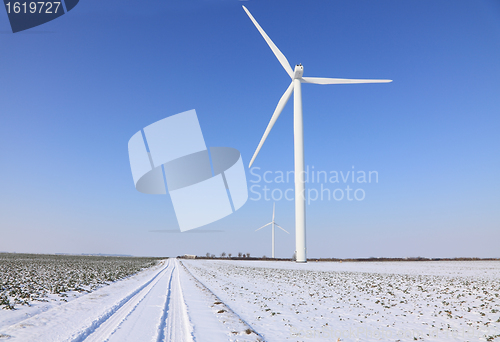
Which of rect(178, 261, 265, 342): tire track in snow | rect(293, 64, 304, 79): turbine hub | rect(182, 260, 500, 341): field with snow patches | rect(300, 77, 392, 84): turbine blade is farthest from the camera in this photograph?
rect(293, 64, 304, 79): turbine hub

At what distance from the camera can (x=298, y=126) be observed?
197 feet

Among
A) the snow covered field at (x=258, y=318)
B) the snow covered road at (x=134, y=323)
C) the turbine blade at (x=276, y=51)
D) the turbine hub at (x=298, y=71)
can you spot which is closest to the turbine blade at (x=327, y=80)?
the turbine hub at (x=298, y=71)

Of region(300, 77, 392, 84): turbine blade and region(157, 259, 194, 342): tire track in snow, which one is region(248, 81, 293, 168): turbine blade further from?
region(157, 259, 194, 342): tire track in snow

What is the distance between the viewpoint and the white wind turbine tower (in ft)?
195

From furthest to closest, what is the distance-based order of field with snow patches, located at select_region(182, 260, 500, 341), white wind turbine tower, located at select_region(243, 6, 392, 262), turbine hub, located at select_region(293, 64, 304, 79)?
turbine hub, located at select_region(293, 64, 304, 79), white wind turbine tower, located at select_region(243, 6, 392, 262), field with snow patches, located at select_region(182, 260, 500, 341)

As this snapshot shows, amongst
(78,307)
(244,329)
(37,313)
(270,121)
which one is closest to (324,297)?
(244,329)

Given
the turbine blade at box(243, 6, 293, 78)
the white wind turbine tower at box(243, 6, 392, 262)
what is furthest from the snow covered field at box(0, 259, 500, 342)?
the turbine blade at box(243, 6, 293, 78)

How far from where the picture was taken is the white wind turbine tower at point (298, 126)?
195ft

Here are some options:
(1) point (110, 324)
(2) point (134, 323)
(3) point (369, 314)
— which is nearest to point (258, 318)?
(2) point (134, 323)

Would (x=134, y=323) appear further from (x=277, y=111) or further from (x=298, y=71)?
(x=298, y=71)

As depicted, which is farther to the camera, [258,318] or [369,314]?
[369,314]

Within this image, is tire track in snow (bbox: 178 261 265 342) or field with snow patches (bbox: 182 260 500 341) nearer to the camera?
tire track in snow (bbox: 178 261 265 342)

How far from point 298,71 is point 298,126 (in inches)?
486

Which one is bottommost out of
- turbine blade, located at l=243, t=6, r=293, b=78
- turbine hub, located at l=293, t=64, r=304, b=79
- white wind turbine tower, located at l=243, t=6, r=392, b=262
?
white wind turbine tower, located at l=243, t=6, r=392, b=262
